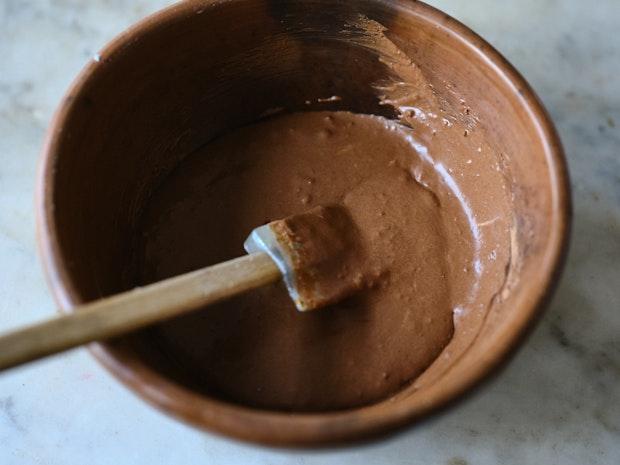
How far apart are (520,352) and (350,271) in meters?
0.29

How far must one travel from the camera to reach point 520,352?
3.12 feet

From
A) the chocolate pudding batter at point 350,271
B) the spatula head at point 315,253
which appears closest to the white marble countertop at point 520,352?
the chocolate pudding batter at point 350,271

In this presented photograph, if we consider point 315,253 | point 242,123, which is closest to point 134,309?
point 315,253

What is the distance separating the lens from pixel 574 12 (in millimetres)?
1353

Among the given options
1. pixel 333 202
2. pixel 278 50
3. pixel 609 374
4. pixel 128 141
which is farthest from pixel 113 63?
pixel 609 374

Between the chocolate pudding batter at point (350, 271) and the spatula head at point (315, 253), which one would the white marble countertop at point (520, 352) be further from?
the spatula head at point (315, 253)

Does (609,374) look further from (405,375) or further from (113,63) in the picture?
(113,63)

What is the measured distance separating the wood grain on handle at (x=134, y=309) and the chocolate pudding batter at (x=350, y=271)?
0.12m

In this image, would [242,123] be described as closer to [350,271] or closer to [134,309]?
[350,271]

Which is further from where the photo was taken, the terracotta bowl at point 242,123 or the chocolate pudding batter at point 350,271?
the chocolate pudding batter at point 350,271

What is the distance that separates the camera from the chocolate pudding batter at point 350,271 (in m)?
1.01

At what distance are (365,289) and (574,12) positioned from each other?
2.47ft

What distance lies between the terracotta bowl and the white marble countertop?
0.13 metres

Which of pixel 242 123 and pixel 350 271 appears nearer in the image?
pixel 350 271
